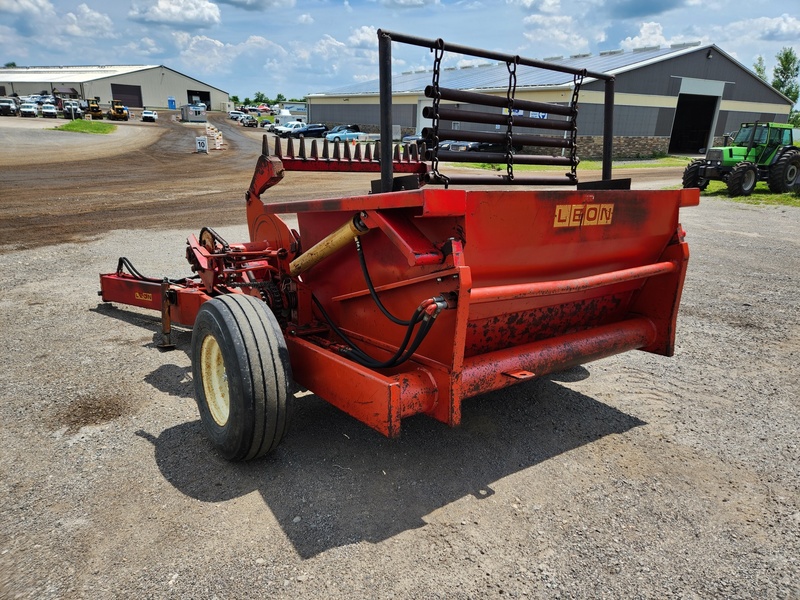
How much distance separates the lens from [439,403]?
2.71m

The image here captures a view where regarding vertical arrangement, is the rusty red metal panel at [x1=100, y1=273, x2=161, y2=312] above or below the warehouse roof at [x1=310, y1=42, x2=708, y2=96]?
below

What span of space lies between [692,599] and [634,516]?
0.50 m

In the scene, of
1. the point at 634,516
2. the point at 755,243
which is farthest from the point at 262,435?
the point at 755,243

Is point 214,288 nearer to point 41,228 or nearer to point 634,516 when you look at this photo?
point 634,516

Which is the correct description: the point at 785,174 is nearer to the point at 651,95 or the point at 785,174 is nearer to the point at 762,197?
the point at 762,197

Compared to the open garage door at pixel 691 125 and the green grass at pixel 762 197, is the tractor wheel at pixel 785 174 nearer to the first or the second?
the green grass at pixel 762 197

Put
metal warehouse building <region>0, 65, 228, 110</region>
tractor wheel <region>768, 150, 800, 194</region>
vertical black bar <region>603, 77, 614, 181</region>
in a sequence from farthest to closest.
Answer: metal warehouse building <region>0, 65, 228, 110</region> < tractor wheel <region>768, 150, 800, 194</region> < vertical black bar <region>603, 77, 614, 181</region>

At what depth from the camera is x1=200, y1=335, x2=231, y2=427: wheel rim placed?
3.16 m

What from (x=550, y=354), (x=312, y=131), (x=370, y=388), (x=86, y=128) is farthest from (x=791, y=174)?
(x=86, y=128)

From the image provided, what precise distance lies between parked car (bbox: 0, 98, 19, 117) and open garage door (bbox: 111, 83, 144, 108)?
31.5 metres

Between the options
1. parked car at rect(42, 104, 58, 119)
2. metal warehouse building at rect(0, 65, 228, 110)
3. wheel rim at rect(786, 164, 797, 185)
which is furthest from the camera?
metal warehouse building at rect(0, 65, 228, 110)

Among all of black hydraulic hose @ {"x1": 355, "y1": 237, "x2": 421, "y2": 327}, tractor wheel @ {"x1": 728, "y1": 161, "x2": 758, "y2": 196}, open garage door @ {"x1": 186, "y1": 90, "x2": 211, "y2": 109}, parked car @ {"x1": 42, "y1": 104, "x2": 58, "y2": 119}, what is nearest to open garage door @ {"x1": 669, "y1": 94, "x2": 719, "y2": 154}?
tractor wheel @ {"x1": 728, "y1": 161, "x2": 758, "y2": 196}

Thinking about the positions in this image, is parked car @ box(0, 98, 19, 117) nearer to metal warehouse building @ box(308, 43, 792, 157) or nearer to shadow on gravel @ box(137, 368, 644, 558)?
metal warehouse building @ box(308, 43, 792, 157)

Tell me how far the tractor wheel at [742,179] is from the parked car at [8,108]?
50.6 m
